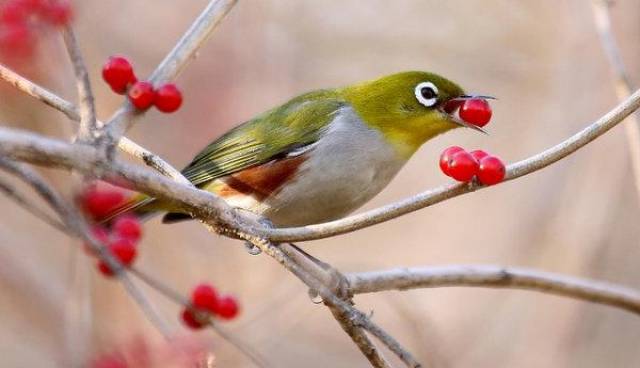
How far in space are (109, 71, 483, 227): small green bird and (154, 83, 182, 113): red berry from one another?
4.83ft

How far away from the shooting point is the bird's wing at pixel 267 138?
4.98 meters

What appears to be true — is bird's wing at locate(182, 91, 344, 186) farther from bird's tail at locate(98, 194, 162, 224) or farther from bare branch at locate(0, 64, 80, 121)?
bare branch at locate(0, 64, 80, 121)

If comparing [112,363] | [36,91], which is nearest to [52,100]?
[36,91]

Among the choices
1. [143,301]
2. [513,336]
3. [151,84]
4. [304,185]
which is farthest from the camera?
[513,336]

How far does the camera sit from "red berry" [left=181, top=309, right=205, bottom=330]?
3.30m

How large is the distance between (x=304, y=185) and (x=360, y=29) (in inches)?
113

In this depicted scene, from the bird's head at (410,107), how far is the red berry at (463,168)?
80.6 inches

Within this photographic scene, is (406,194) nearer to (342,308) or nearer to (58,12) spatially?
(342,308)

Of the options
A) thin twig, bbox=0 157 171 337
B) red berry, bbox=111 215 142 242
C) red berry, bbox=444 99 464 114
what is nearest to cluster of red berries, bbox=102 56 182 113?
red berry, bbox=111 215 142 242

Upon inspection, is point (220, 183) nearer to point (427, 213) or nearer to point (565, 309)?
point (565, 309)

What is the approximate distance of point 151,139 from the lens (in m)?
6.89

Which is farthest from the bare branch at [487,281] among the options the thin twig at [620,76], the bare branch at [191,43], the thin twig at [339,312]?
the bare branch at [191,43]

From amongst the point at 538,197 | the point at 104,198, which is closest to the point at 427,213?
the point at 538,197

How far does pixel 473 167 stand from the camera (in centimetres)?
273
